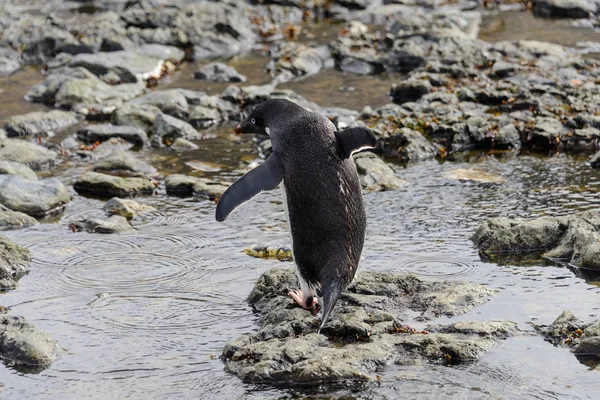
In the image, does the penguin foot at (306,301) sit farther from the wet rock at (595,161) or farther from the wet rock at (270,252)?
the wet rock at (595,161)

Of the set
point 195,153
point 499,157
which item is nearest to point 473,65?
point 499,157

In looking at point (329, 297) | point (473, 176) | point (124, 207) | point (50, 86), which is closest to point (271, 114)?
point (329, 297)

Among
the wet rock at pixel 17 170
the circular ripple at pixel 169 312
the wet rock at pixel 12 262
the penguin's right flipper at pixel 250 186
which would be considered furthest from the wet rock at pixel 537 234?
the wet rock at pixel 17 170

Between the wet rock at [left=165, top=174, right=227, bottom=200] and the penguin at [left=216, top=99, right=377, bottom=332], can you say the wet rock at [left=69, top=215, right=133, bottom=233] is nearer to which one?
the wet rock at [left=165, top=174, right=227, bottom=200]

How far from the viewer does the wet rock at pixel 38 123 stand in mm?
14648

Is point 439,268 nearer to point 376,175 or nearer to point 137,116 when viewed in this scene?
point 376,175

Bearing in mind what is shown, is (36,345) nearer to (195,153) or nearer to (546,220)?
(546,220)

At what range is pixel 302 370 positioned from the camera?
6.57m

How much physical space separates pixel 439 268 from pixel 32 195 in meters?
5.02

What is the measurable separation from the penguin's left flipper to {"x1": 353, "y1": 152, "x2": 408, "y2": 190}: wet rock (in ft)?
13.4

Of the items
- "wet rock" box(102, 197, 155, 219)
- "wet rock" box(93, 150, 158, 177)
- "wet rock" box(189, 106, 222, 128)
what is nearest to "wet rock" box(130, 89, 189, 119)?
"wet rock" box(189, 106, 222, 128)

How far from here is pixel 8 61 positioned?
19609 millimetres

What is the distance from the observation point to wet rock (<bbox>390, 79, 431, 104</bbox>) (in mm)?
16203

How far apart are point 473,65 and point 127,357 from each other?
39.5 ft
